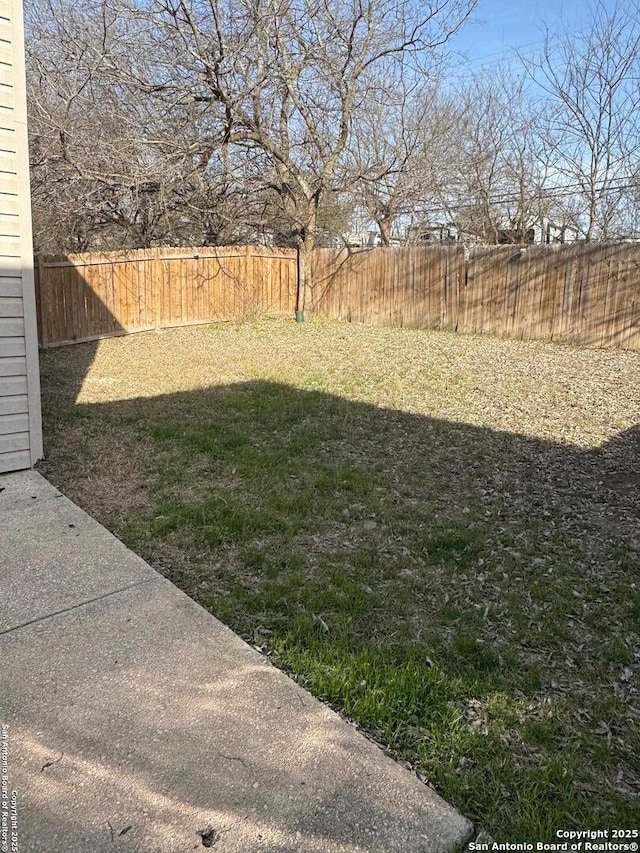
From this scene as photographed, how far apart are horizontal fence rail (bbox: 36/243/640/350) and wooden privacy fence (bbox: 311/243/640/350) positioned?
0.05ft

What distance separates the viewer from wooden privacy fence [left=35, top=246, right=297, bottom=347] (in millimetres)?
9703

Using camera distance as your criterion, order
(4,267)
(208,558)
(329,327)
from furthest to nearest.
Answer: (329,327), (4,267), (208,558)

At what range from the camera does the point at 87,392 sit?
647 cm

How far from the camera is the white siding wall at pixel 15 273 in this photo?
12.5 feet

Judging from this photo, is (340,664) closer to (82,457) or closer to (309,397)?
(82,457)

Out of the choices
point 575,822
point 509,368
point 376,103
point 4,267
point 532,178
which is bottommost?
point 575,822

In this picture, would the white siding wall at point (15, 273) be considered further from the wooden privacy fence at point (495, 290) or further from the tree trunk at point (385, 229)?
the tree trunk at point (385, 229)

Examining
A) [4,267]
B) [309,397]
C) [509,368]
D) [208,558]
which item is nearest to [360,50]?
[509,368]

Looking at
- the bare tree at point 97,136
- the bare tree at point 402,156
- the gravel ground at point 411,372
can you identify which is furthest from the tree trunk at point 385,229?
the gravel ground at point 411,372

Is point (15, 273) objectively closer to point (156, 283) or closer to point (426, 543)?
point (426, 543)

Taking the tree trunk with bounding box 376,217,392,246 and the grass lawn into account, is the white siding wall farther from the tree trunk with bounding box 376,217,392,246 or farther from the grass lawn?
the tree trunk with bounding box 376,217,392,246

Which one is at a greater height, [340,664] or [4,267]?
[4,267]

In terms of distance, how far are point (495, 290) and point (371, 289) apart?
8.76ft

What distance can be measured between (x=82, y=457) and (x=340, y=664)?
9.45 feet
